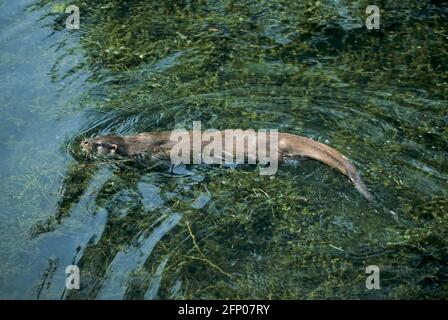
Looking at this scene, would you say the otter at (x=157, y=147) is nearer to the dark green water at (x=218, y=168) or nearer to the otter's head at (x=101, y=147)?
the otter's head at (x=101, y=147)

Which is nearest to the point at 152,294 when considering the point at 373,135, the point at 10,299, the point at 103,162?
the point at 10,299

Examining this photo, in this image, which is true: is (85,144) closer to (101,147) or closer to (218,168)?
(101,147)

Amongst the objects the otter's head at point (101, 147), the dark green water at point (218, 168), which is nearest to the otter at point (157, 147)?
the otter's head at point (101, 147)

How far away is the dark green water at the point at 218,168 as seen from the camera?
18.9ft

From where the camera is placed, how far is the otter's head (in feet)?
→ 22.7

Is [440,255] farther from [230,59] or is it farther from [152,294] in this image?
[230,59]

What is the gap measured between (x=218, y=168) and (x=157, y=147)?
0.67 m

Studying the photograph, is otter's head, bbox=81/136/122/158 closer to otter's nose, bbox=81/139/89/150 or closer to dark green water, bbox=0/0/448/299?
otter's nose, bbox=81/139/89/150

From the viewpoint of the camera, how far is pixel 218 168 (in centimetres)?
679

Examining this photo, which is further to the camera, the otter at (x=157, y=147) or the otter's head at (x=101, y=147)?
the otter's head at (x=101, y=147)

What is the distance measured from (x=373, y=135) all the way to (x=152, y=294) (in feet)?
9.30

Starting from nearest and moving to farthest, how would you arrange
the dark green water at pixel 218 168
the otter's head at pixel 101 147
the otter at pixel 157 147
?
the dark green water at pixel 218 168, the otter at pixel 157 147, the otter's head at pixel 101 147

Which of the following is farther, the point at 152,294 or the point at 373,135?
the point at 373,135
